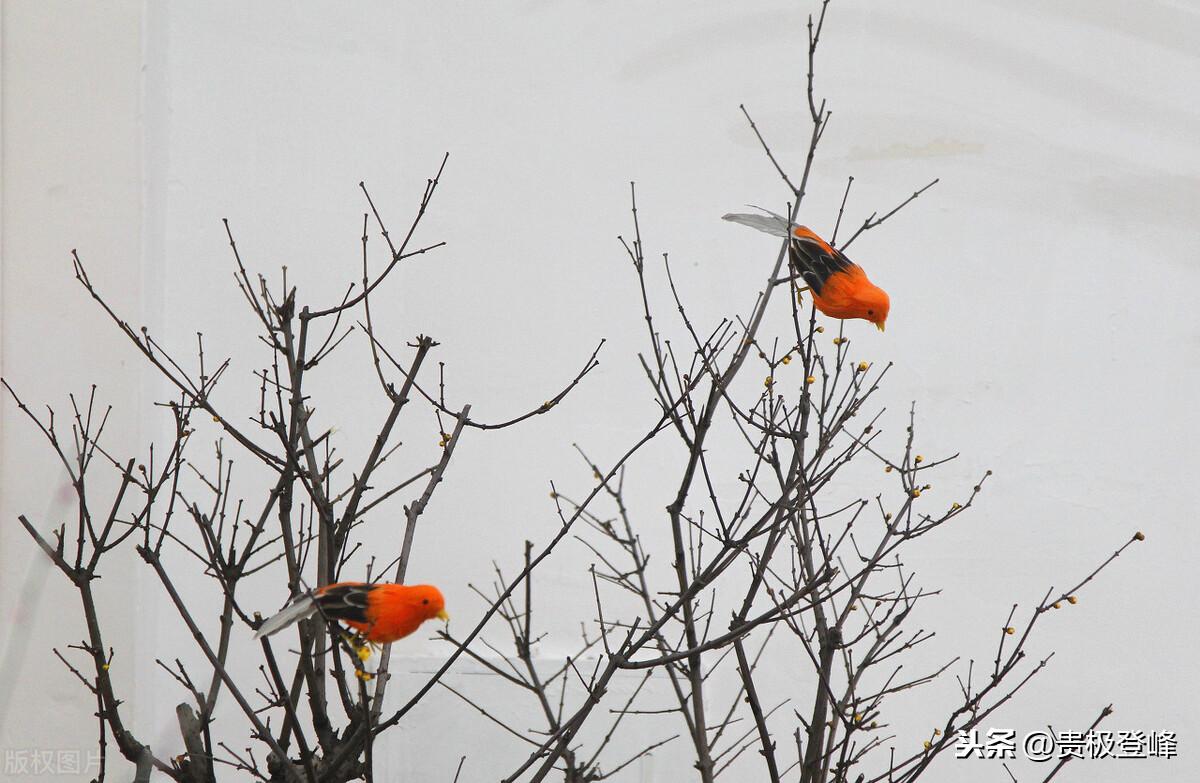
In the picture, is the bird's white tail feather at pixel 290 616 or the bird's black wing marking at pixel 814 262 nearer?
the bird's white tail feather at pixel 290 616

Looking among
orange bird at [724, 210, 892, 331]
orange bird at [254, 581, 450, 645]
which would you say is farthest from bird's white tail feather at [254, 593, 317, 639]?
orange bird at [724, 210, 892, 331]

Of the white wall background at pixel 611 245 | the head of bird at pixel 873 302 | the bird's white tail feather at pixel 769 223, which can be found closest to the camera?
the head of bird at pixel 873 302

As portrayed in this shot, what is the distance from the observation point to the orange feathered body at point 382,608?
0.74 metres

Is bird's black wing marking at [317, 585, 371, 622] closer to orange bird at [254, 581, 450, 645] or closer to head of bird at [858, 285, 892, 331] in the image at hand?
orange bird at [254, 581, 450, 645]

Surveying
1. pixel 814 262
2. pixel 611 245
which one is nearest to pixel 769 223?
pixel 814 262

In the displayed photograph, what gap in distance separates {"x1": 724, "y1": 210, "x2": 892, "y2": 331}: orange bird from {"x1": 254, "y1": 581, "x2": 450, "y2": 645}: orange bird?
18.7 inches

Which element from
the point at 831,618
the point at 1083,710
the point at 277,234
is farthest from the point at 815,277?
the point at 1083,710

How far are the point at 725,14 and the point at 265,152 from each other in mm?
916

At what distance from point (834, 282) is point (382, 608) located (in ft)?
1.72

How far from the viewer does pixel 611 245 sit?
6.23 ft

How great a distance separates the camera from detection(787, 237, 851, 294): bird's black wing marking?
97 cm

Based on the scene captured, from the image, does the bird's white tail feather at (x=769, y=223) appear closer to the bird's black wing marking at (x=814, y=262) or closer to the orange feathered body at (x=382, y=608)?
the bird's black wing marking at (x=814, y=262)

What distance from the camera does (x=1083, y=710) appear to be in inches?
73.8

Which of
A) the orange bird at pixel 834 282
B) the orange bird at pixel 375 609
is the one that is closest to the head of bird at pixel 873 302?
the orange bird at pixel 834 282
